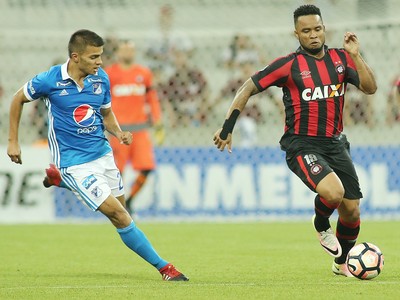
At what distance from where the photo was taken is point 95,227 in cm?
1332

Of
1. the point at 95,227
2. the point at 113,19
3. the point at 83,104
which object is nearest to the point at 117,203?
the point at 83,104

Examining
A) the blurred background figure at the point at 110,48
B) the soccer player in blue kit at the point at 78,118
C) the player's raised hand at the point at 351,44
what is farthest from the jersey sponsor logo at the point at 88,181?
the blurred background figure at the point at 110,48

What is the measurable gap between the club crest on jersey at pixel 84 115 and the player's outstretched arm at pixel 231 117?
1.10 m

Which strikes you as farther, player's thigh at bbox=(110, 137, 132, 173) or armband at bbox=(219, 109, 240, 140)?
player's thigh at bbox=(110, 137, 132, 173)

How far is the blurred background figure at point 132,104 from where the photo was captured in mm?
13844

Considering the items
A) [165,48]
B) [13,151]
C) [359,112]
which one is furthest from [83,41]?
[165,48]

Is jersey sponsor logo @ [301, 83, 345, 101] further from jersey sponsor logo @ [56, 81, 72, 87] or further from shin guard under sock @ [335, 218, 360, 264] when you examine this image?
jersey sponsor logo @ [56, 81, 72, 87]

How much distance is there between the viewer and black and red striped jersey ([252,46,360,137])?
8.05m

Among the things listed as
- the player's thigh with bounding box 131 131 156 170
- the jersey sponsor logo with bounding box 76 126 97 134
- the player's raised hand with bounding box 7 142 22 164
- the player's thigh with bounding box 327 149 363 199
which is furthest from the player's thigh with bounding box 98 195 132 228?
the player's thigh with bounding box 131 131 156 170

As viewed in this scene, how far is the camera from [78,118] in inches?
325

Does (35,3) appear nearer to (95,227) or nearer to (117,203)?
(95,227)

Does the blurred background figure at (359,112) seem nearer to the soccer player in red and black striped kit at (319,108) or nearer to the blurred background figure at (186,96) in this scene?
the blurred background figure at (186,96)

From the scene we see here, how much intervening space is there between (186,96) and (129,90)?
4.40 feet

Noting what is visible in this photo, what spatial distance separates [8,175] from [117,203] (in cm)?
632
